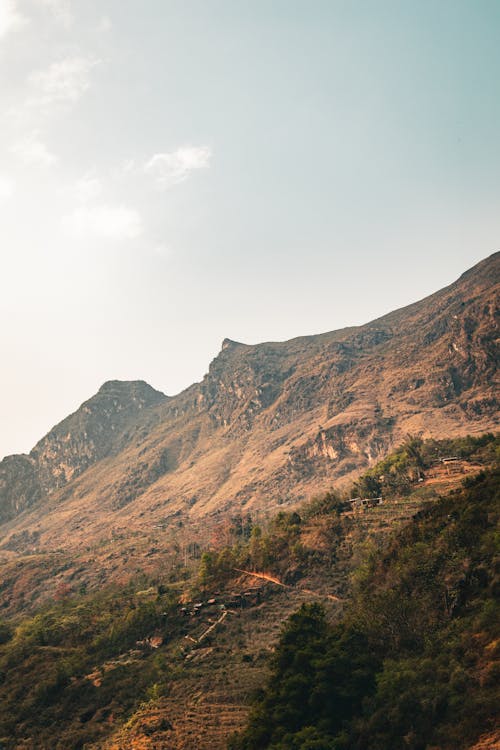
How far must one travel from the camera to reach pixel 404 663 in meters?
37.6

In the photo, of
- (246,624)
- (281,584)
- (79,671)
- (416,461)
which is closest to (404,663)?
(246,624)

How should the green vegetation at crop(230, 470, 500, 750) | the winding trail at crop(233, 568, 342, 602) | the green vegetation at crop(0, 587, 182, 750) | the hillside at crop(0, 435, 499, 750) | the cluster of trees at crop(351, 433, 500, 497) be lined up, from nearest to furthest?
the green vegetation at crop(230, 470, 500, 750), the hillside at crop(0, 435, 499, 750), the green vegetation at crop(0, 587, 182, 750), the winding trail at crop(233, 568, 342, 602), the cluster of trees at crop(351, 433, 500, 497)

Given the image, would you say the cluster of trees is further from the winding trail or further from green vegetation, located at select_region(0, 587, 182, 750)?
green vegetation, located at select_region(0, 587, 182, 750)

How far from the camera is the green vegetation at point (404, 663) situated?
30.7 meters

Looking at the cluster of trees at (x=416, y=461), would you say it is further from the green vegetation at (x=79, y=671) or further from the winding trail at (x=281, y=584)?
the green vegetation at (x=79, y=671)

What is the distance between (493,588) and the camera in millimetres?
41781

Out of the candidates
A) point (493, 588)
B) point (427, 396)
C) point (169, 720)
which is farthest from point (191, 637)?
point (427, 396)

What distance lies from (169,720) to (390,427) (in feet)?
494

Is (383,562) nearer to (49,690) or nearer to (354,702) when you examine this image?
(354,702)

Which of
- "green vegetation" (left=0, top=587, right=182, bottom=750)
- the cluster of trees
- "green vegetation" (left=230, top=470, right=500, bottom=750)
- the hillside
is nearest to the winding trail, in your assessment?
the hillside

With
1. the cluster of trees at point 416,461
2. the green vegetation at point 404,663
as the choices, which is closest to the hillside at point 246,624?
the green vegetation at point 404,663

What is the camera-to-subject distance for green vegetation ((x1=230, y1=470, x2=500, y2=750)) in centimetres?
3066

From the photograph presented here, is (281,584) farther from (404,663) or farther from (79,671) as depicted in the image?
(404,663)

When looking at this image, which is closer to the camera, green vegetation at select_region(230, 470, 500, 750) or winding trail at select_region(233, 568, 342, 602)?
green vegetation at select_region(230, 470, 500, 750)
